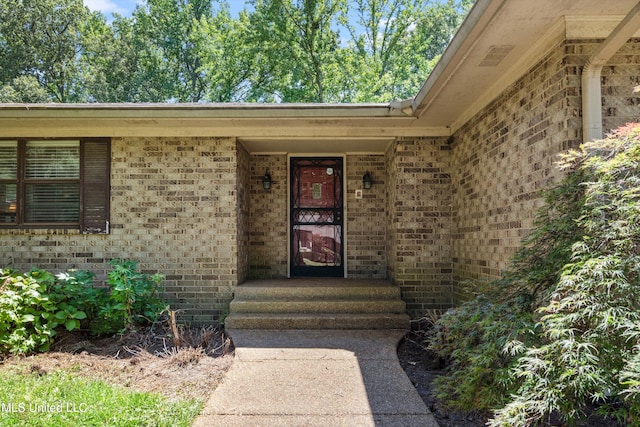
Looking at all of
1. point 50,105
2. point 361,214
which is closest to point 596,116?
point 361,214

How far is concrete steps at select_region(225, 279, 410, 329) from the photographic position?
17.7 ft

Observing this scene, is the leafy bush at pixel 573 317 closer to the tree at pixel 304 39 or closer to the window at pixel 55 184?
the window at pixel 55 184

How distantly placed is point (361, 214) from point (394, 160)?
1341 millimetres

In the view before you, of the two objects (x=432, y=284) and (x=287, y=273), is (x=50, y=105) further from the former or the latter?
(x=432, y=284)

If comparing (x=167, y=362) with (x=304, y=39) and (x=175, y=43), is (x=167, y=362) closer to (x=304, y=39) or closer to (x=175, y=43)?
(x=304, y=39)

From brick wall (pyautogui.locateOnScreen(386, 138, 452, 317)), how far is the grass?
365 cm

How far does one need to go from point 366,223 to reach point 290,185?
1.45 metres

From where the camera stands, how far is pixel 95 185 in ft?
20.0

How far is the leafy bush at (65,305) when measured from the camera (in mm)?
4473

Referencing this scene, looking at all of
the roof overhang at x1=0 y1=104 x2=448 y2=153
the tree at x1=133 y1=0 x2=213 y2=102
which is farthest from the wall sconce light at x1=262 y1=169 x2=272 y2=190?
the tree at x1=133 y1=0 x2=213 y2=102

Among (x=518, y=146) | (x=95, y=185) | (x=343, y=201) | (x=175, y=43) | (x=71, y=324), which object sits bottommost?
(x=71, y=324)

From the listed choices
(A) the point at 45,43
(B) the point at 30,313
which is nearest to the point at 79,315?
(B) the point at 30,313

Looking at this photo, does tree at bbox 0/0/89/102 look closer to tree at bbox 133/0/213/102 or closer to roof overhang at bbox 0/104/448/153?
tree at bbox 133/0/213/102

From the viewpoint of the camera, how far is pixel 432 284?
6.08 metres
